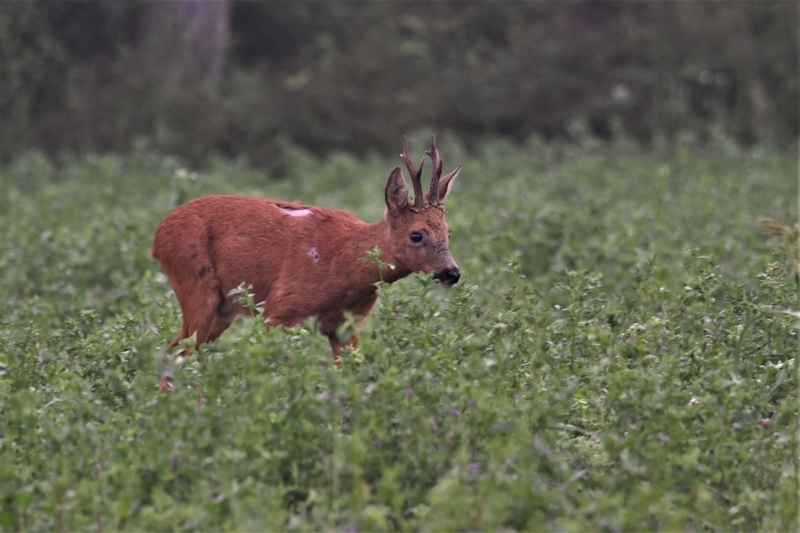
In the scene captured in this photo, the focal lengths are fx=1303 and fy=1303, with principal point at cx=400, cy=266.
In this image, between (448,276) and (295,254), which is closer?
(448,276)

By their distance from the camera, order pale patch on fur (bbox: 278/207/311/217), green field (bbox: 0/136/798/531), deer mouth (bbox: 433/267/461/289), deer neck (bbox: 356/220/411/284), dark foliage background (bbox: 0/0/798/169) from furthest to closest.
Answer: dark foliage background (bbox: 0/0/798/169), pale patch on fur (bbox: 278/207/311/217), deer neck (bbox: 356/220/411/284), deer mouth (bbox: 433/267/461/289), green field (bbox: 0/136/798/531)

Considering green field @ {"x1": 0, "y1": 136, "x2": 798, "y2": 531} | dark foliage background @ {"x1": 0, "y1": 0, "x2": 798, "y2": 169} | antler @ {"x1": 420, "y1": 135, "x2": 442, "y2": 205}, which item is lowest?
dark foliage background @ {"x1": 0, "y1": 0, "x2": 798, "y2": 169}

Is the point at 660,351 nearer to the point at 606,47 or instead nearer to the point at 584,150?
the point at 584,150

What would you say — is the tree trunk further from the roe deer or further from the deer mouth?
the deer mouth

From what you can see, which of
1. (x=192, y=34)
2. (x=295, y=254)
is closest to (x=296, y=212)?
(x=295, y=254)

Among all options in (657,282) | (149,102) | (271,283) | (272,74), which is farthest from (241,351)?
(272,74)

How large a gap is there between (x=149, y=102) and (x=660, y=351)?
57.6ft

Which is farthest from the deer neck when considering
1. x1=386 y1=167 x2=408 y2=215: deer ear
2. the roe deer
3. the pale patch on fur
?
the pale patch on fur

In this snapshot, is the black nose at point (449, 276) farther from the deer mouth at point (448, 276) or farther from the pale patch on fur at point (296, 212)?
the pale patch on fur at point (296, 212)

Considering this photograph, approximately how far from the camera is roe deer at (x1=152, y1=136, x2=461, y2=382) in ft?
23.9

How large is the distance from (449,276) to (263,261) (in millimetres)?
1140

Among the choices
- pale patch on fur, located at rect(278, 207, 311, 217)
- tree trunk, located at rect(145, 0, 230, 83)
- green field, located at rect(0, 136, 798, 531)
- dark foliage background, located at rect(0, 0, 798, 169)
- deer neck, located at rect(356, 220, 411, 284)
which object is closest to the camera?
green field, located at rect(0, 136, 798, 531)

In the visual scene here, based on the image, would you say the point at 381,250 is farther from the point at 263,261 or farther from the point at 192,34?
the point at 192,34

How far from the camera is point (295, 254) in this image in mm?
7492
